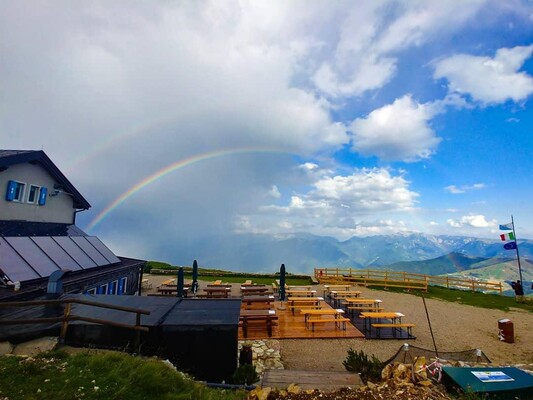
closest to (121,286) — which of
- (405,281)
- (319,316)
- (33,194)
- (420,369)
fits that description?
(33,194)

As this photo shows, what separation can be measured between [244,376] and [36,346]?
4.74 m

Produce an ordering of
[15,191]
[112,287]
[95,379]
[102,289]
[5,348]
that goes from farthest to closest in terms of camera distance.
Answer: [112,287], [15,191], [102,289], [5,348], [95,379]

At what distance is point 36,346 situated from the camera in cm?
687

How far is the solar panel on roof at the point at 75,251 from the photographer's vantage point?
44.8 ft

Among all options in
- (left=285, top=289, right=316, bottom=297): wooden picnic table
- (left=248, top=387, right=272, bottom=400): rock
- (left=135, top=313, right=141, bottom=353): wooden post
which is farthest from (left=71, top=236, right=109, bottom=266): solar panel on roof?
(left=248, top=387, right=272, bottom=400): rock

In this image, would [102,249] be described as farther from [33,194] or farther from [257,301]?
[257,301]

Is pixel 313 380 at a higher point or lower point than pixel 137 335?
lower

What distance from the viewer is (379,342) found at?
44.0 ft

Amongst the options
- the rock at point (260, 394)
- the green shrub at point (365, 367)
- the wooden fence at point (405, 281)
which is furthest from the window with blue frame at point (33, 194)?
the wooden fence at point (405, 281)

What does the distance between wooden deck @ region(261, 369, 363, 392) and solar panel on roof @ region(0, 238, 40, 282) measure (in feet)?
27.1

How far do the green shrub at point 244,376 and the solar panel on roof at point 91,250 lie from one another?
10.4 metres

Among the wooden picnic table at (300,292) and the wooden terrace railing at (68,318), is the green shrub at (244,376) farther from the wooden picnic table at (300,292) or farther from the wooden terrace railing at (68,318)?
the wooden picnic table at (300,292)

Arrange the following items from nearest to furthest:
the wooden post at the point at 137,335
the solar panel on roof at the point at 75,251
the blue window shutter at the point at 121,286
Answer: the wooden post at the point at 137,335
the solar panel on roof at the point at 75,251
the blue window shutter at the point at 121,286

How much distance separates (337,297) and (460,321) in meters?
7.43
